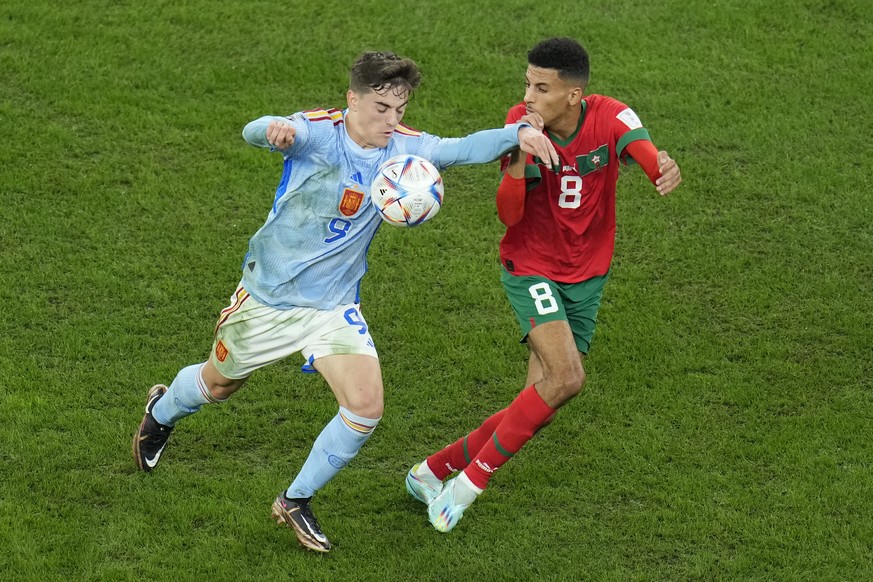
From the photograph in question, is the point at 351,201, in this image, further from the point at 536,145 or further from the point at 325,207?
the point at 536,145

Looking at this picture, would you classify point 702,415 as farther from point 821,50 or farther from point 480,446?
point 821,50

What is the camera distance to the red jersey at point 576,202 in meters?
6.04

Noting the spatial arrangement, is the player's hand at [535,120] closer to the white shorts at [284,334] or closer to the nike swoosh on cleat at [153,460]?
the white shorts at [284,334]

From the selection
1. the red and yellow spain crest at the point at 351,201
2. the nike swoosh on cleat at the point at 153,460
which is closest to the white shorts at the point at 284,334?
the red and yellow spain crest at the point at 351,201

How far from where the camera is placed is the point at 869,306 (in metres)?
7.90

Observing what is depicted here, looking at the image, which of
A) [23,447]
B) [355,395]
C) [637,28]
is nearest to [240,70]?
[637,28]

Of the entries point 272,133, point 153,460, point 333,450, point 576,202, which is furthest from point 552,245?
point 153,460

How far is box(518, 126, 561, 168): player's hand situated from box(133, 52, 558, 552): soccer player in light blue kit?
0.04ft

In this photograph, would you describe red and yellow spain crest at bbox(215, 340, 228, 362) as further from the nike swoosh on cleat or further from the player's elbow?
the player's elbow

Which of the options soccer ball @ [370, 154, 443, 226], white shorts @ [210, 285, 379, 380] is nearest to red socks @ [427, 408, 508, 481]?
white shorts @ [210, 285, 379, 380]

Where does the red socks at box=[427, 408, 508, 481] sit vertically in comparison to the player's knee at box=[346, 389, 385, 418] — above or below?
below

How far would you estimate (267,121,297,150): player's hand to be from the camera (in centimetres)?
532

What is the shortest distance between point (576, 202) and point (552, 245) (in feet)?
0.82

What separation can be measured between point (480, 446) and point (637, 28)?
5400 mm
